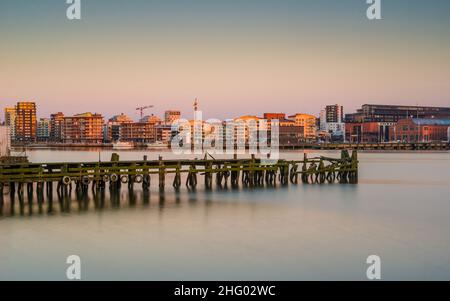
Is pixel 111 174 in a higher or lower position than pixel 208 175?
higher

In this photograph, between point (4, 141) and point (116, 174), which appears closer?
point (116, 174)

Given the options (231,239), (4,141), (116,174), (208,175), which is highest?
(4,141)

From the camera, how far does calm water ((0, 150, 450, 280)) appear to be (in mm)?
20297

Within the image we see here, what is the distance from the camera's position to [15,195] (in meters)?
39.1

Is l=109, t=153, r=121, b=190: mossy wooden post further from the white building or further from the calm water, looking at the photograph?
the white building

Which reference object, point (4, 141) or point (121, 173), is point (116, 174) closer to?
point (121, 173)

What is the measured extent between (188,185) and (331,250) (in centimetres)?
2693

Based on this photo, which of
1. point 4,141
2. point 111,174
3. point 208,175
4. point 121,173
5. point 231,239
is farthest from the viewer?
point 4,141

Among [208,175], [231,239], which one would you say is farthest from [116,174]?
[231,239]

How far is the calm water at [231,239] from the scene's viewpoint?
20.3 meters

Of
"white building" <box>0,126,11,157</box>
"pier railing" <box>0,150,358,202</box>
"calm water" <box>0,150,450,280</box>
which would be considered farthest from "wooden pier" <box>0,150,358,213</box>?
"white building" <box>0,126,11,157</box>

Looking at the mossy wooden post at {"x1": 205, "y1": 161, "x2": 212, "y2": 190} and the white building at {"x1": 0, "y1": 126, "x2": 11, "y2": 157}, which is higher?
the white building at {"x1": 0, "y1": 126, "x2": 11, "y2": 157}

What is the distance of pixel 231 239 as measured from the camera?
84.1 ft

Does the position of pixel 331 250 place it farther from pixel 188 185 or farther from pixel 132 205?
pixel 188 185
